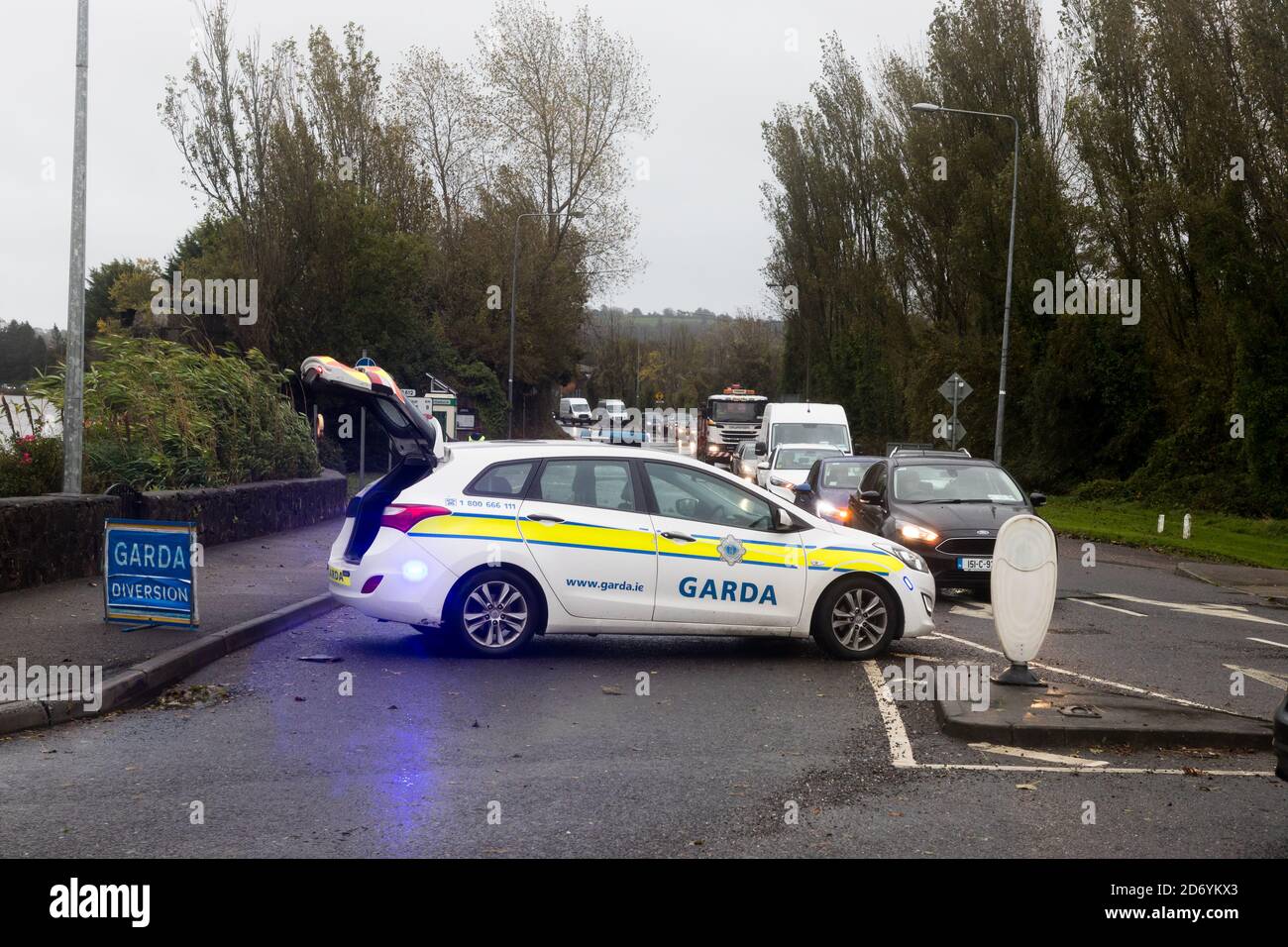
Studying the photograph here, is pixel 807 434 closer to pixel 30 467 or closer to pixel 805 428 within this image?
pixel 805 428

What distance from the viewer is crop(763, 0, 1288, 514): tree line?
2666 centimetres

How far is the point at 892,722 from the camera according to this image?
7.79 metres

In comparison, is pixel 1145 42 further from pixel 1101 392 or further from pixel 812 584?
pixel 812 584

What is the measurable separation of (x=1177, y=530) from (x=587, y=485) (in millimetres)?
20801

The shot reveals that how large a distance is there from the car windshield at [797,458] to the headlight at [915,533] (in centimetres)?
1391

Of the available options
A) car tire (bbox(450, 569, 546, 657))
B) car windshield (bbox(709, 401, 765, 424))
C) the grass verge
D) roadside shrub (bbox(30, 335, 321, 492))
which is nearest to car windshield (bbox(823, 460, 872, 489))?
the grass verge

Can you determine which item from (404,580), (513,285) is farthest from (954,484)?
(513,285)

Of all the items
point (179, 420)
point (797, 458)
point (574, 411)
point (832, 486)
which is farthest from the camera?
point (574, 411)

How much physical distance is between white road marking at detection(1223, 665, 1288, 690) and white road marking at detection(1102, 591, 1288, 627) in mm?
3567

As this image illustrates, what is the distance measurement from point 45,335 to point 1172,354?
26.9 m

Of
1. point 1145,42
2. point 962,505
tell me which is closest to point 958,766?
point 962,505

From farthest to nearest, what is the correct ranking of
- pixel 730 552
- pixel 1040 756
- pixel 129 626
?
pixel 129 626, pixel 730 552, pixel 1040 756

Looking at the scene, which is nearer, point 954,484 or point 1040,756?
point 1040,756

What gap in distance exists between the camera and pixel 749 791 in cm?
614
